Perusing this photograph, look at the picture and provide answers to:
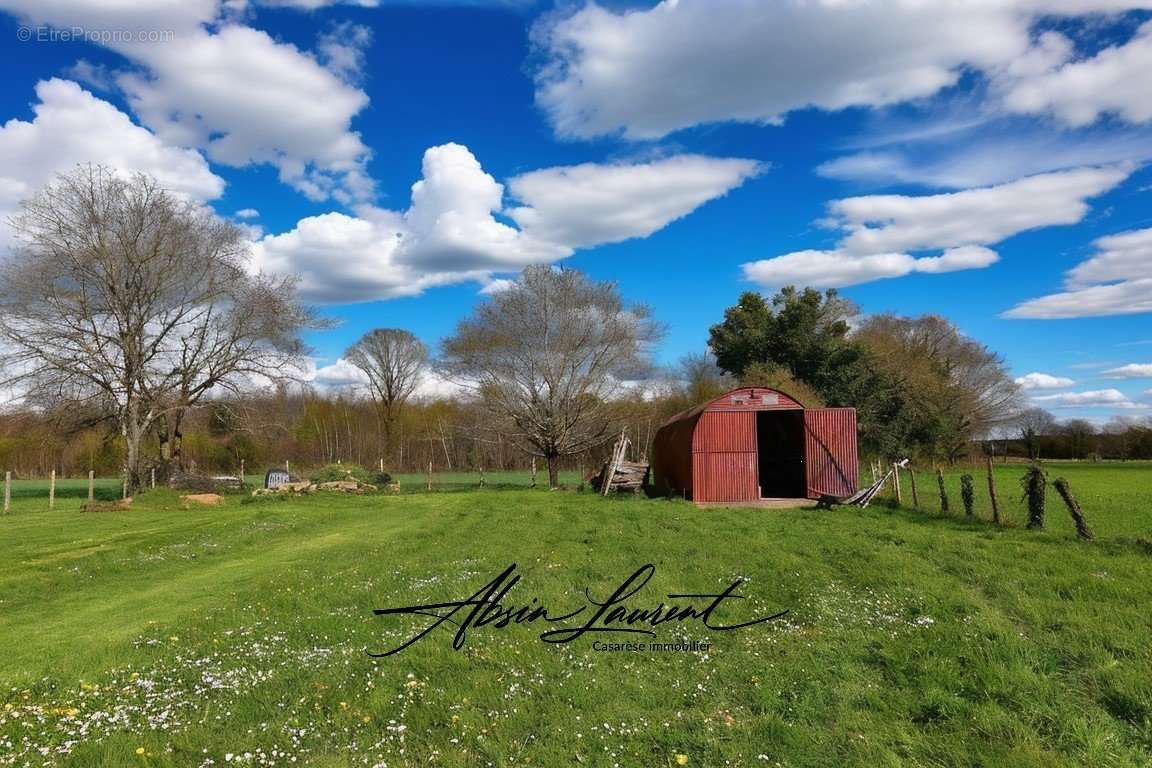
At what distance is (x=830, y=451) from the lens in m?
25.6

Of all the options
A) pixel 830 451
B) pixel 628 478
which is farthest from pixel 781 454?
pixel 628 478

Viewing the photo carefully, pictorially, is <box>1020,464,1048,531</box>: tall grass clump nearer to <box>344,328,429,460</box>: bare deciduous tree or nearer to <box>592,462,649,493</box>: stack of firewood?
<box>592,462,649,493</box>: stack of firewood

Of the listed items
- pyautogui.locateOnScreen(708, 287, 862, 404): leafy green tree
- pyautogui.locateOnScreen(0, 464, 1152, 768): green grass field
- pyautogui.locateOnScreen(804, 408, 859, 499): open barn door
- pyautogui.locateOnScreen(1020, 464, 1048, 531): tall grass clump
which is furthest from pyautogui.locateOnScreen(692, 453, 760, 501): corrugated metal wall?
pyautogui.locateOnScreen(708, 287, 862, 404): leafy green tree

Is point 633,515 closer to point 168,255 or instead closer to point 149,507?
point 149,507

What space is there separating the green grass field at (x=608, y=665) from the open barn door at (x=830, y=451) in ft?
41.1

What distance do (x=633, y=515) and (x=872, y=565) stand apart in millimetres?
9900

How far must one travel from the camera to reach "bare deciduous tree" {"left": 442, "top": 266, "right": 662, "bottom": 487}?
3572cm

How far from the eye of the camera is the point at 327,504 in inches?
1100

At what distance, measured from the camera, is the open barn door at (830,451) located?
25.4 meters

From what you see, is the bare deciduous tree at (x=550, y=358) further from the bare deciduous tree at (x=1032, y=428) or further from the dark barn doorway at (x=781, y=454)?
the bare deciduous tree at (x=1032, y=428)

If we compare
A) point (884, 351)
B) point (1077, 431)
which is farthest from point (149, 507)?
point (1077, 431)

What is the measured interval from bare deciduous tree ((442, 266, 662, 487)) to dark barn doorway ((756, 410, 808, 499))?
920 centimetres

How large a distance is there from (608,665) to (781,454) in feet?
81.1

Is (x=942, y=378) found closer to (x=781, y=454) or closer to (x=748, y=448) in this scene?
(x=781, y=454)
